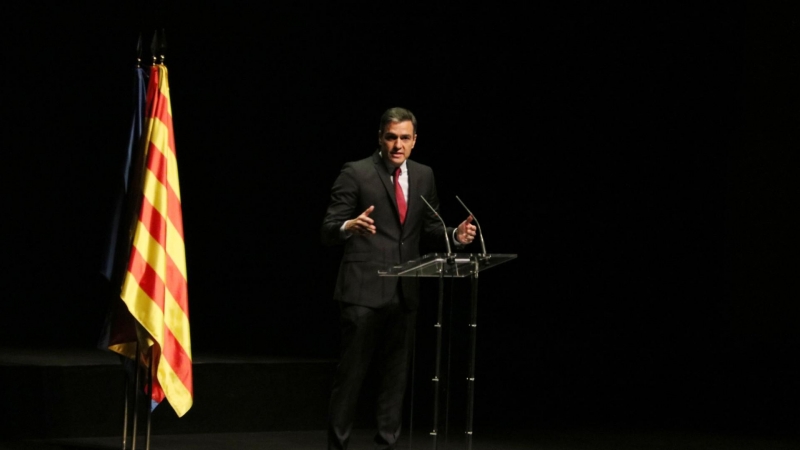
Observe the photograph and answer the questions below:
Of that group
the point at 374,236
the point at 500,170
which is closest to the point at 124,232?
the point at 374,236

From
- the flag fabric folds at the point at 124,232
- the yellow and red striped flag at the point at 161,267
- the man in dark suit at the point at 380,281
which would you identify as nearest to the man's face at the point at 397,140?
the man in dark suit at the point at 380,281

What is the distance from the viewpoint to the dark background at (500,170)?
21.6 ft

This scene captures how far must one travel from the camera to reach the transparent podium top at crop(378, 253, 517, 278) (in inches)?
150

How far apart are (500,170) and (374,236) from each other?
2.50 meters

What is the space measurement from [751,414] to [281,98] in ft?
10.3

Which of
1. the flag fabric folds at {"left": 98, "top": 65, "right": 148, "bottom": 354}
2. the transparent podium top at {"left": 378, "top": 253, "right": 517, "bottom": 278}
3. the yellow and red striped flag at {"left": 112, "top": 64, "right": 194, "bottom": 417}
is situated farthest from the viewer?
the flag fabric folds at {"left": 98, "top": 65, "right": 148, "bottom": 354}

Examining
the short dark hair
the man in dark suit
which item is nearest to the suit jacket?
the man in dark suit

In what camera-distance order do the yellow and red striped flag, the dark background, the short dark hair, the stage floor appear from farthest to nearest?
the dark background, the stage floor, the yellow and red striped flag, the short dark hair

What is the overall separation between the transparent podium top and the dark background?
2.64 metres

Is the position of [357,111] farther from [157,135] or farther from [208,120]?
[157,135]

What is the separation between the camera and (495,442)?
571 centimetres

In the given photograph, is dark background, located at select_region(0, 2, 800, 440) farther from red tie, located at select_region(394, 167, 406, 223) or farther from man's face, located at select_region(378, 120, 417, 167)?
man's face, located at select_region(378, 120, 417, 167)

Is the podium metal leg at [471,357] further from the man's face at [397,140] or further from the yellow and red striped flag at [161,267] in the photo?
Answer: the yellow and red striped flag at [161,267]

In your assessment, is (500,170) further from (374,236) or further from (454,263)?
(454,263)
